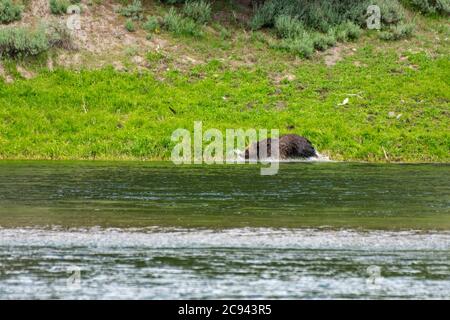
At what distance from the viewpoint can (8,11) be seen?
41281mm

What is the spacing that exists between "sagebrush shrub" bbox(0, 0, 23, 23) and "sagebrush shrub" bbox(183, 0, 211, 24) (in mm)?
7646

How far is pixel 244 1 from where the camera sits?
46.9m

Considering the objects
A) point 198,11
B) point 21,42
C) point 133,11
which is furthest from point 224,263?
point 198,11

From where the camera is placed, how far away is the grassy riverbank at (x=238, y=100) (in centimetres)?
3384

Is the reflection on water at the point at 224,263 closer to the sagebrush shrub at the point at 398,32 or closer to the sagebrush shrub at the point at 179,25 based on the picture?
the sagebrush shrub at the point at 179,25

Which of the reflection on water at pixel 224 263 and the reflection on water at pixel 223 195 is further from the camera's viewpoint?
the reflection on water at pixel 223 195

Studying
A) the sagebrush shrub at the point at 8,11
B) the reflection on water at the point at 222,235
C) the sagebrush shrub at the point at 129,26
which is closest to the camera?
the reflection on water at the point at 222,235

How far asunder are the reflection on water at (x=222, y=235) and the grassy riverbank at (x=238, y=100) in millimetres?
6410

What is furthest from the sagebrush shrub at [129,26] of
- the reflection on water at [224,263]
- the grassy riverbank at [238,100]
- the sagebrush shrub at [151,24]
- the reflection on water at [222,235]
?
the reflection on water at [224,263]

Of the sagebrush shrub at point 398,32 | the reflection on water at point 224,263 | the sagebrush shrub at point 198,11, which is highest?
the sagebrush shrub at point 198,11

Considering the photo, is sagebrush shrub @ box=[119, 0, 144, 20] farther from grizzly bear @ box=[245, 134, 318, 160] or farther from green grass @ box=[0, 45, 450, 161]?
grizzly bear @ box=[245, 134, 318, 160]

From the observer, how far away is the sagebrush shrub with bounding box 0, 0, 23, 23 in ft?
135

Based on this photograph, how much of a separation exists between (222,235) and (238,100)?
71.3 ft
